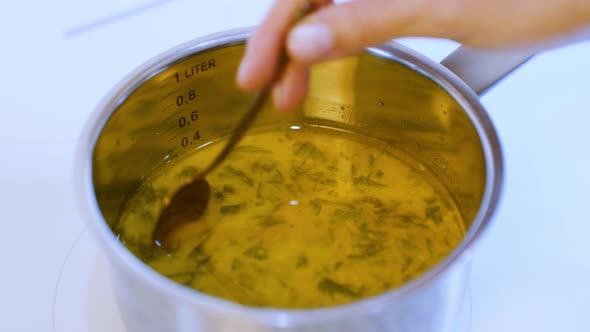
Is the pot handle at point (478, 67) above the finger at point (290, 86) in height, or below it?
above

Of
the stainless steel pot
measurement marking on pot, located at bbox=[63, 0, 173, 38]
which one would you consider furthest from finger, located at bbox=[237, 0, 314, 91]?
measurement marking on pot, located at bbox=[63, 0, 173, 38]

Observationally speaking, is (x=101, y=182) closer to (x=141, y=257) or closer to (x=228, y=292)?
(x=141, y=257)

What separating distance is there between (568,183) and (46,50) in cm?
95

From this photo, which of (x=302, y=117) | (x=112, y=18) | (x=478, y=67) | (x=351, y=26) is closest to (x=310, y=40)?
(x=351, y=26)

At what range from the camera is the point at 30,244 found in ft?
2.98

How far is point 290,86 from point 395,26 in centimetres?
14

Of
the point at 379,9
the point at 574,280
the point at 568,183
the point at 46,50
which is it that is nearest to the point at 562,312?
the point at 574,280

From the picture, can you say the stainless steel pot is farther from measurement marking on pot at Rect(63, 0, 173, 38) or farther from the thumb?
measurement marking on pot at Rect(63, 0, 173, 38)

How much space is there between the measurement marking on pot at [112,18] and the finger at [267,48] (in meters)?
0.65

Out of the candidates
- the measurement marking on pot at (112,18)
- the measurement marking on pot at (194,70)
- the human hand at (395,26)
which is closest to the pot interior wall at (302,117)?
the measurement marking on pot at (194,70)

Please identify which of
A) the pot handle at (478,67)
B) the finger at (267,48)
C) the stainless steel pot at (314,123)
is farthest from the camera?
the pot handle at (478,67)

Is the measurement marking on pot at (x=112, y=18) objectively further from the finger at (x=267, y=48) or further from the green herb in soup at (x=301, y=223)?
the finger at (x=267, y=48)

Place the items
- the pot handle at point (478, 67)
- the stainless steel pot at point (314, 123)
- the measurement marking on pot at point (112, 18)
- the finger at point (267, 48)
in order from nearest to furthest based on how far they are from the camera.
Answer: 1. the stainless steel pot at point (314, 123)
2. the finger at point (267, 48)
3. the pot handle at point (478, 67)
4. the measurement marking on pot at point (112, 18)

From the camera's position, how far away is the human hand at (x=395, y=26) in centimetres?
64
